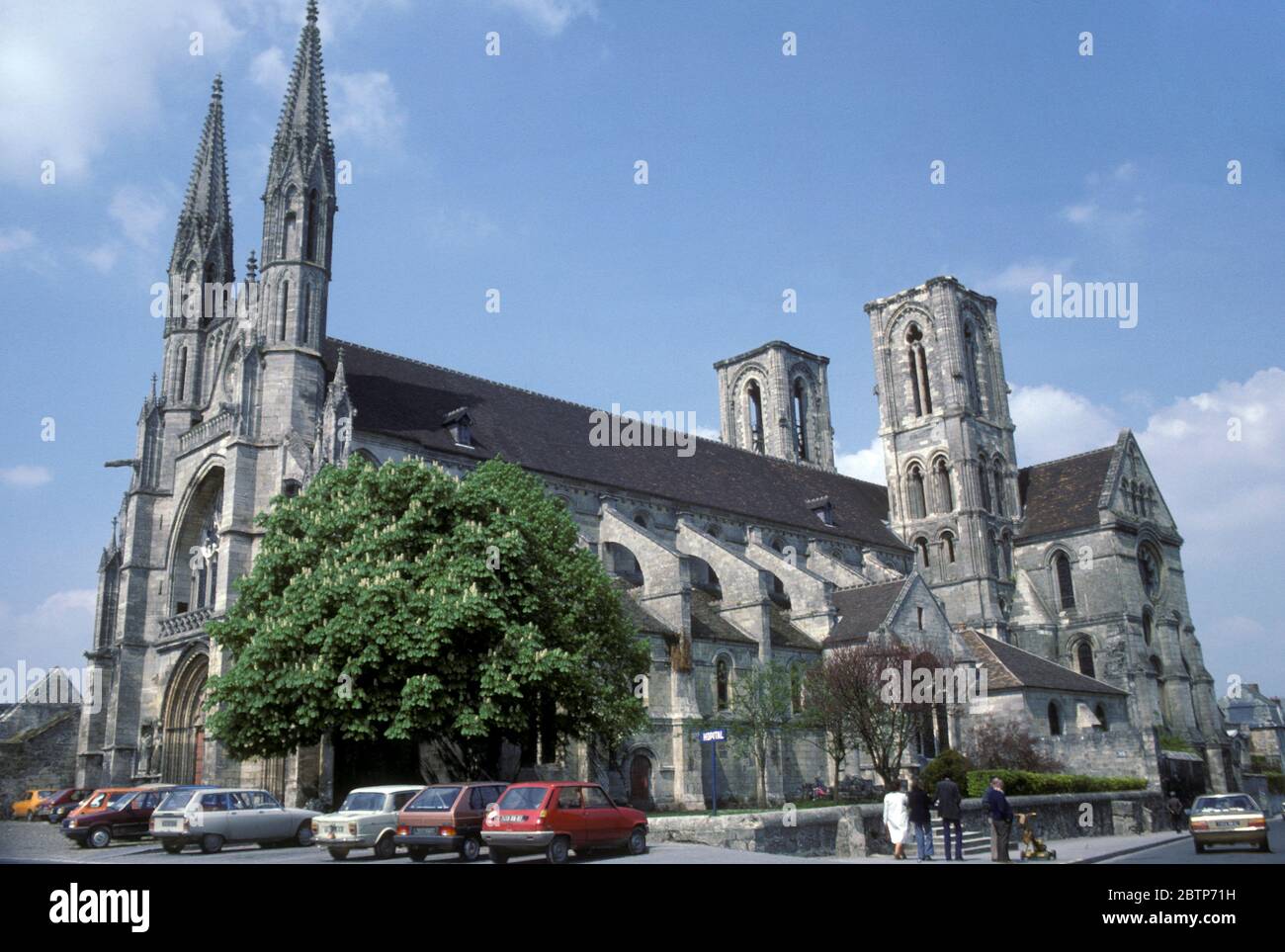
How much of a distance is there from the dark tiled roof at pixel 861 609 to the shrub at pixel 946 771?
671 centimetres

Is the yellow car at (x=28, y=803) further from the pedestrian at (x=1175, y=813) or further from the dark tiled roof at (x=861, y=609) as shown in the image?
the pedestrian at (x=1175, y=813)

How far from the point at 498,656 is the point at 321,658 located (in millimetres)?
3758

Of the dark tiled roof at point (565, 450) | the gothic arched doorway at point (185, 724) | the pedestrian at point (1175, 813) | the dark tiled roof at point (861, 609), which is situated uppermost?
the dark tiled roof at point (565, 450)

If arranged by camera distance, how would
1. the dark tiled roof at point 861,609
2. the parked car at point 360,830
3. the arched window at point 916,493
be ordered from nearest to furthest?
the parked car at point 360,830, the dark tiled roof at point 861,609, the arched window at point 916,493

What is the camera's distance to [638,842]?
1909 cm

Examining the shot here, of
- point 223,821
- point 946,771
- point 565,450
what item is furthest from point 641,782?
point 223,821

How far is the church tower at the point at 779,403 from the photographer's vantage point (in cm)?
6228

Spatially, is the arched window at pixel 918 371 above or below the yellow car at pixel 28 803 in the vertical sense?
above

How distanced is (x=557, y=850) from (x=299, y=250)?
75.3ft

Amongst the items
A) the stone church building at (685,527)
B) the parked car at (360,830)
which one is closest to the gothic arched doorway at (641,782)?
the stone church building at (685,527)

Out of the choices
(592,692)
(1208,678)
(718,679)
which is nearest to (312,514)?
(592,692)

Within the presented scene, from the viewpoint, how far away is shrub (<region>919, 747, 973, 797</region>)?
102 feet
